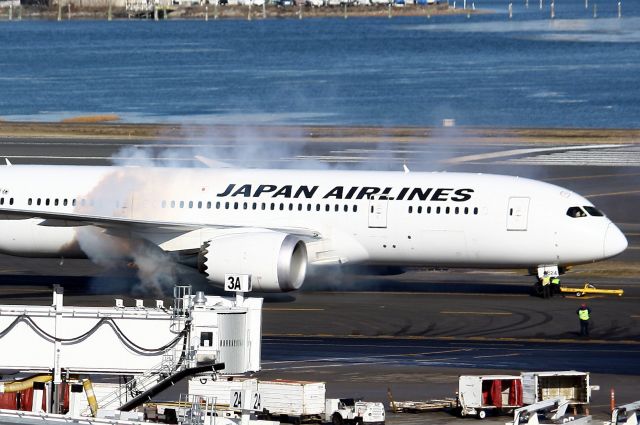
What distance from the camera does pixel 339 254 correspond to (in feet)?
205

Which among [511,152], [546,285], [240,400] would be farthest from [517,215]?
[511,152]

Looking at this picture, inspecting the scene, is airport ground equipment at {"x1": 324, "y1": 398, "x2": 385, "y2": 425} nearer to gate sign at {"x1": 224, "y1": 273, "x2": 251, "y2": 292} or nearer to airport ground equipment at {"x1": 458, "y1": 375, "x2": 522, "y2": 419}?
airport ground equipment at {"x1": 458, "y1": 375, "x2": 522, "y2": 419}

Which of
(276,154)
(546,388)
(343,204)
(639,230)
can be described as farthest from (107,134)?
(546,388)

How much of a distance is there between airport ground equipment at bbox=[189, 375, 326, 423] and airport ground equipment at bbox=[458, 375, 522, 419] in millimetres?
4091

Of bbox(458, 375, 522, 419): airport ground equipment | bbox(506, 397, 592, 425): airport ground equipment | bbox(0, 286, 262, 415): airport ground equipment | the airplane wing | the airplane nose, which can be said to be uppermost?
the airplane wing

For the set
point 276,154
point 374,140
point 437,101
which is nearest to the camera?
point 276,154

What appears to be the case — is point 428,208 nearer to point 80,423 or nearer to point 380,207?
point 380,207

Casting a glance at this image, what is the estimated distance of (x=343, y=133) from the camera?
122312mm

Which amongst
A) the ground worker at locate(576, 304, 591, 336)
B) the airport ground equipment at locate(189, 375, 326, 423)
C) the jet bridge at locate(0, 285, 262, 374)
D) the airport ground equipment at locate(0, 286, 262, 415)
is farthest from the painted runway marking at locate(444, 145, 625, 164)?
the jet bridge at locate(0, 285, 262, 374)

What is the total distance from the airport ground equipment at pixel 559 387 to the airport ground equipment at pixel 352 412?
16.7 ft

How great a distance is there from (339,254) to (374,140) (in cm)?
5611

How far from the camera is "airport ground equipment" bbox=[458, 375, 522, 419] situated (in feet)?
138

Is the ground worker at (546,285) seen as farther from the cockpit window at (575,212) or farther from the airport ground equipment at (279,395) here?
the airport ground equipment at (279,395)

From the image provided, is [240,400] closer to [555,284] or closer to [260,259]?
[260,259]
